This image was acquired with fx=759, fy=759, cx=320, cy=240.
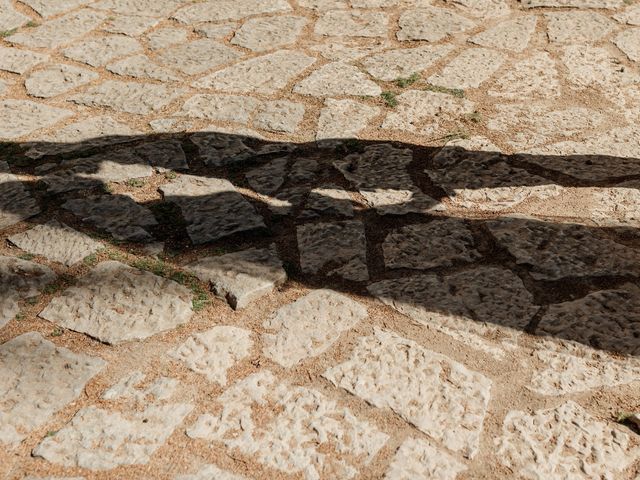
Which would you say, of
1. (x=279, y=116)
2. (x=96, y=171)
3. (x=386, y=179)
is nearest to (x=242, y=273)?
(x=386, y=179)

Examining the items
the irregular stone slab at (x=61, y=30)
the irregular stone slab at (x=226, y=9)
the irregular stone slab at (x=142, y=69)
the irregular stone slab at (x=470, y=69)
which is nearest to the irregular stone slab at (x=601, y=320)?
the irregular stone slab at (x=470, y=69)

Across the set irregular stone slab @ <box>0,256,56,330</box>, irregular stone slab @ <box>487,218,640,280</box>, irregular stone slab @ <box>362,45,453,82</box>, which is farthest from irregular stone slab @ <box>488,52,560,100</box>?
irregular stone slab @ <box>0,256,56,330</box>

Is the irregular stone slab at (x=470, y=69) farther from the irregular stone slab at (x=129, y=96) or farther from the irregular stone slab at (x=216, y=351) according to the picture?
the irregular stone slab at (x=216, y=351)

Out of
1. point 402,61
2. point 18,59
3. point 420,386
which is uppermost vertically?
point 420,386

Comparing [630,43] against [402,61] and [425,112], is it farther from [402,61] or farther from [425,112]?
[425,112]

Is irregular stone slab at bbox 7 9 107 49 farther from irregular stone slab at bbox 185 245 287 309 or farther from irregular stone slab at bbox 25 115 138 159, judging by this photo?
irregular stone slab at bbox 185 245 287 309

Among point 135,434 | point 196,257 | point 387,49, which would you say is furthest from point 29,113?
point 135,434
